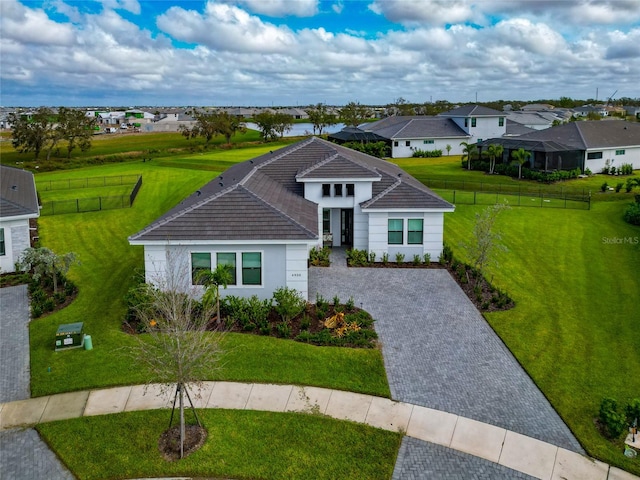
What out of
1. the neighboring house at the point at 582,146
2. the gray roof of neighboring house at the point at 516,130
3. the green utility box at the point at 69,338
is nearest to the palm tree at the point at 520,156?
the neighboring house at the point at 582,146

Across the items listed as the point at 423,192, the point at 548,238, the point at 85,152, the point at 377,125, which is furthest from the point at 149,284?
the point at 85,152

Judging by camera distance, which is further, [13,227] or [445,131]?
[445,131]

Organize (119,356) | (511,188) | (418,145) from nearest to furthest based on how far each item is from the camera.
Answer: (119,356)
(511,188)
(418,145)

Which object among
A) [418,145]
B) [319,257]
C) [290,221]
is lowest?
[319,257]

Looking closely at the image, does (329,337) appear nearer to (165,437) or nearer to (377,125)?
(165,437)

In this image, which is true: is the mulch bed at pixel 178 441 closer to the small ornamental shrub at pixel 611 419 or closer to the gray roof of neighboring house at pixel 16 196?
the small ornamental shrub at pixel 611 419

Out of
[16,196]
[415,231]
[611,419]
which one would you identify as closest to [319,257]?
[415,231]

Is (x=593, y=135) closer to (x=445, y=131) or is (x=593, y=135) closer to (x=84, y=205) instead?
(x=445, y=131)

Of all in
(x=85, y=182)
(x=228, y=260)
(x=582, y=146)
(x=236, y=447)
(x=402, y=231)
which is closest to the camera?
(x=236, y=447)
